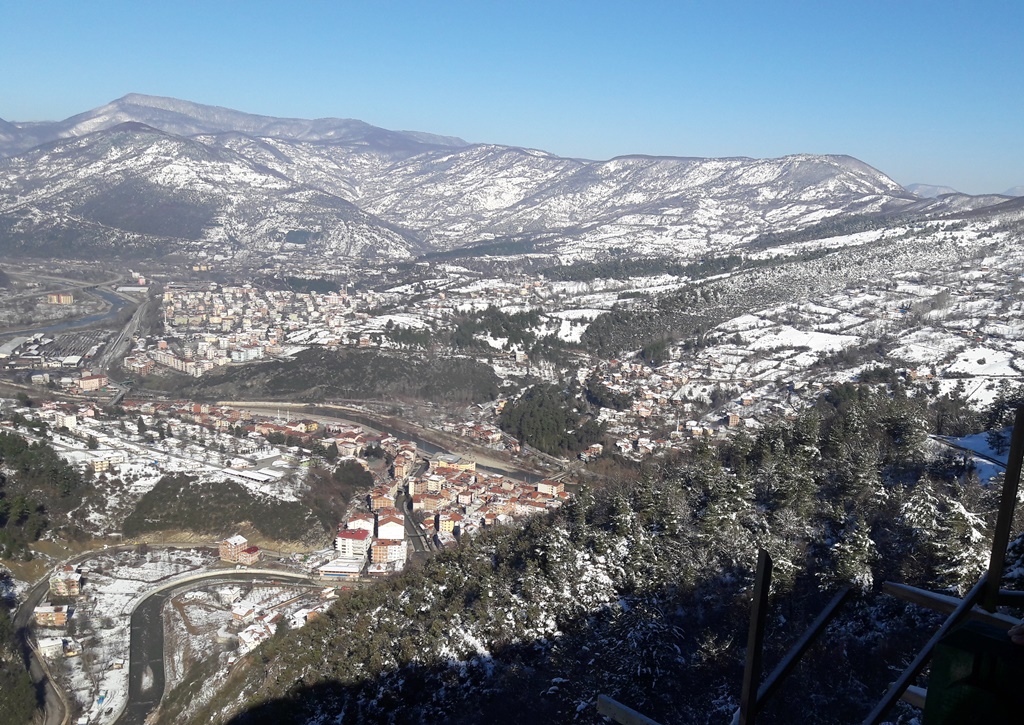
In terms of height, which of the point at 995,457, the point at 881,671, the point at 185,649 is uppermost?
the point at 995,457

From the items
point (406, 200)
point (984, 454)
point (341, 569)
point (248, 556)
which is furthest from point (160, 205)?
point (984, 454)

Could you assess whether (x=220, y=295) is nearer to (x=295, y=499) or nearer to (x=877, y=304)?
(x=295, y=499)

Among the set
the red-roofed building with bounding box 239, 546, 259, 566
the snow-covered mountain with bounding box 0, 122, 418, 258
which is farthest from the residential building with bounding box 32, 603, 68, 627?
the snow-covered mountain with bounding box 0, 122, 418, 258

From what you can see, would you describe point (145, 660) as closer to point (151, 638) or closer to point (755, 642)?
point (151, 638)

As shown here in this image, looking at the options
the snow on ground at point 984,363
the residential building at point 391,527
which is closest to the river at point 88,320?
the residential building at point 391,527

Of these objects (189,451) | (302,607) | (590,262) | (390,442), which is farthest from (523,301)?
(302,607)

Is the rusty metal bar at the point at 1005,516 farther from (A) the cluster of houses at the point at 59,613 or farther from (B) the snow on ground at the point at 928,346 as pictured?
(B) the snow on ground at the point at 928,346

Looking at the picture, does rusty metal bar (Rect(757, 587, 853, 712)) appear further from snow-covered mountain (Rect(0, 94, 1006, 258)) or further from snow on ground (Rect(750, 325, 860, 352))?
snow-covered mountain (Rect(0, 94, 1006, 258))
